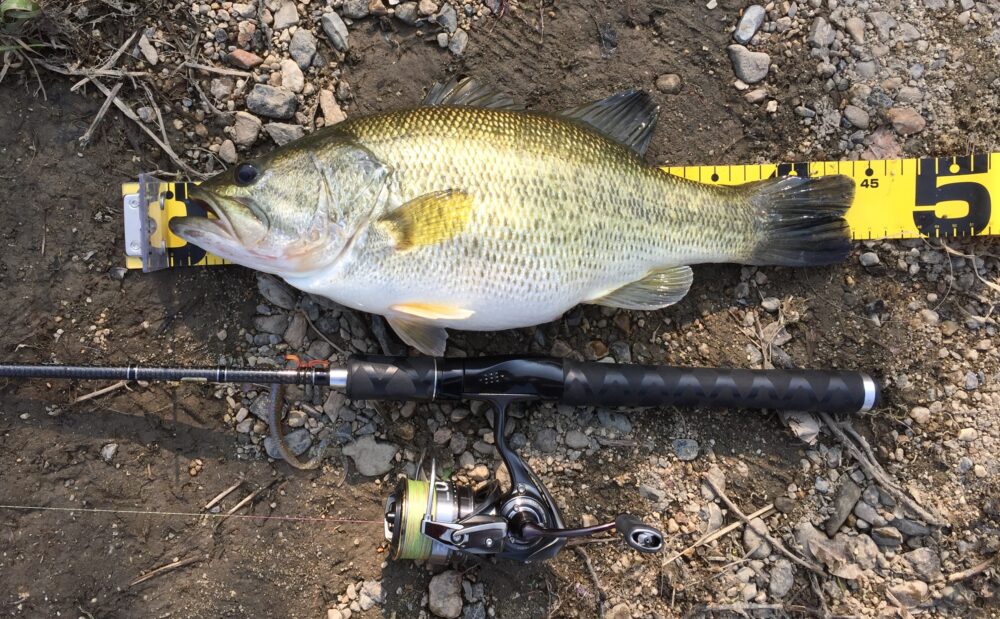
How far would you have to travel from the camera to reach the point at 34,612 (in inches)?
114

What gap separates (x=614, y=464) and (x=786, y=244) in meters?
1.36

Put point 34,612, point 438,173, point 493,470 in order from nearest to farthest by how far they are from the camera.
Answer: point 438,173 < point 34,612 < point 493,470

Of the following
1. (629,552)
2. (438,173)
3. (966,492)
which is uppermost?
(438,173)

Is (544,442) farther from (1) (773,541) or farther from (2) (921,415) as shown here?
(2) (921,415)

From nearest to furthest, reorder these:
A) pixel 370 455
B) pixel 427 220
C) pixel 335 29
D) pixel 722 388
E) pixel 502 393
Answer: pixel 427 220
pixel 502 393
pixel 722 388
pixel 370 455
pixel 335 29

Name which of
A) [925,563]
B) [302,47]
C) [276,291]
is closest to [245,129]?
[302,47]

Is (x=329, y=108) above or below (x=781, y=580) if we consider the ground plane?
above

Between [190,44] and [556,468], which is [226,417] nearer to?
[556,468]

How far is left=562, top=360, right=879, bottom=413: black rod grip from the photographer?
2.89 metres

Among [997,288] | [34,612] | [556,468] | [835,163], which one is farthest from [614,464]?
[34,612]

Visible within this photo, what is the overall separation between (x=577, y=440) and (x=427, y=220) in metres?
1.33

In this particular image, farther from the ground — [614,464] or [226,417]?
[226,417]

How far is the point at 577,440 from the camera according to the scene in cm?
312

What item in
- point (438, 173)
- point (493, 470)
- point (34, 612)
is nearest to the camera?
point (438, 173)
